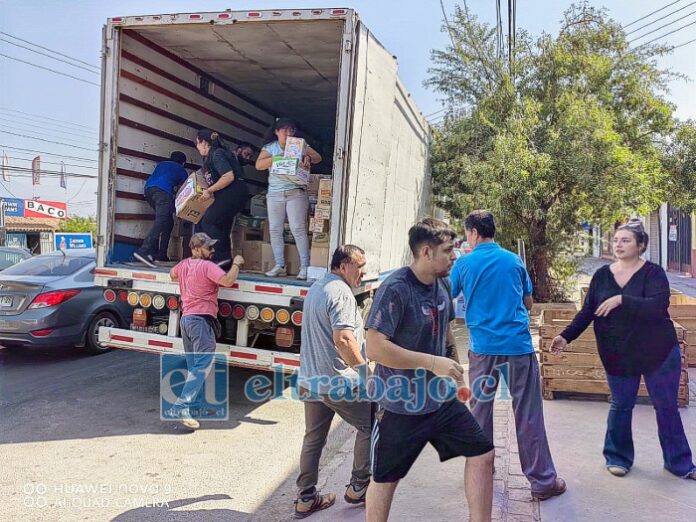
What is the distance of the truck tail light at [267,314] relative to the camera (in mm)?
5293

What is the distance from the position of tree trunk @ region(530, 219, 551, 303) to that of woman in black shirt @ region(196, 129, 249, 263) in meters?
5.60

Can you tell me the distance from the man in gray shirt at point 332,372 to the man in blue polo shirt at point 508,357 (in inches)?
28.0

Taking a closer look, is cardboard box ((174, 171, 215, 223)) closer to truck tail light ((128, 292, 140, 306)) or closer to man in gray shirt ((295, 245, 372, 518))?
truck tail light ((128, 292, 140, 306))

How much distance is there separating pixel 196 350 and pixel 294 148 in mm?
2212

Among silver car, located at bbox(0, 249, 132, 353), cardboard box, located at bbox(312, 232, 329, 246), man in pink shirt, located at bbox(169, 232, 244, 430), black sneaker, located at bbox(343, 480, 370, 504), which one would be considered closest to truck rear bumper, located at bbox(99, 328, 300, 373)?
man in pink shirt, located at bbox(169, 232, 244, 430)

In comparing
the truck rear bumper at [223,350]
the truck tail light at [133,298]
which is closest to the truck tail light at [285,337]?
the truck rear bumper at [223,350]

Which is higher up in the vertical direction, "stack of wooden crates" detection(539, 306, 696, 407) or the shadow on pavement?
"stack of wooden crates" detection(539, 306, 696, 407)

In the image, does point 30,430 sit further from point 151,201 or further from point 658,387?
point 658,387

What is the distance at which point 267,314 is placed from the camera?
17.4 feet

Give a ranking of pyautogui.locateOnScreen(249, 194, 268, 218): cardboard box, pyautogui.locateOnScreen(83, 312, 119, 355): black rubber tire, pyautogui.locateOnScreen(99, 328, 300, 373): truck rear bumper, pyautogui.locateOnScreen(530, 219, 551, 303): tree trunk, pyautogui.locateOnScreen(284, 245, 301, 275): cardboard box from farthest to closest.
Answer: pyautogui.locateOnScreen(530, 219, 551, 303): tree trunk
pyautogui.locateOnScreen(249, 194, 268, 218): cardboard box
pyautogui.locateOnScreen(83, 312, 119, 355): black rubber tire
pyautogui.locateOnScreen(284, 245, 301, 275): cardboard box
pyautogui.locateOnScreen(99, 328, 300, 373): truck rear bumper

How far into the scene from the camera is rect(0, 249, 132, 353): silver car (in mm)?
7031

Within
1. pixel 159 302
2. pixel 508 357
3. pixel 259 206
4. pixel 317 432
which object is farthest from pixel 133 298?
→ pixel 508 357

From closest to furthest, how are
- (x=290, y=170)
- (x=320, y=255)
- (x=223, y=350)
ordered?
(x=223, y=350)
(x=320, y=255)
(x=290, y=170)

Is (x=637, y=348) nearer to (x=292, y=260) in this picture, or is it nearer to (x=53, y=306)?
(x=292, y=260)
